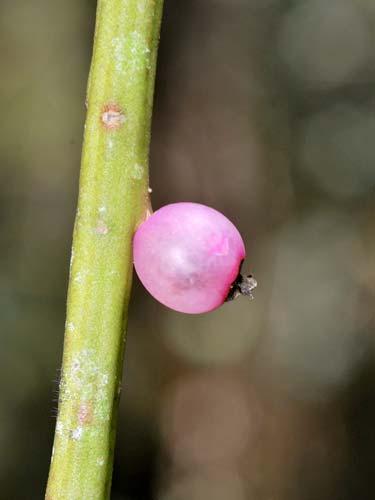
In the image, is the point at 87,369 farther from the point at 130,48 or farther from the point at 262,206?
the point at 262,206

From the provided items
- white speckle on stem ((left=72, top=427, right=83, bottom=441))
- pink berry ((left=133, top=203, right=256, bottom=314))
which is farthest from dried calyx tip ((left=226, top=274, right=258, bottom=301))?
white speckle on stem ((left=72, top=427, right=83, bottom=441))

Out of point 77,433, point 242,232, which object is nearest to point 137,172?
point 77,433

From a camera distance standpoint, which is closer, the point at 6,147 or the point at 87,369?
the point at 87,369

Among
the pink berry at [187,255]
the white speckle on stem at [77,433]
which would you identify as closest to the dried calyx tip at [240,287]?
the pink berry at [187,255]

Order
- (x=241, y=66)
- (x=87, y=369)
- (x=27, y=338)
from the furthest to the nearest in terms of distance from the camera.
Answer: (x=241, y=66), (x=27, y=338), (x=87, y=369)

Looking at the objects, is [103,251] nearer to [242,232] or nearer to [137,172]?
[137,172]

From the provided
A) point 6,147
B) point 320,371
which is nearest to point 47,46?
point 6,147
